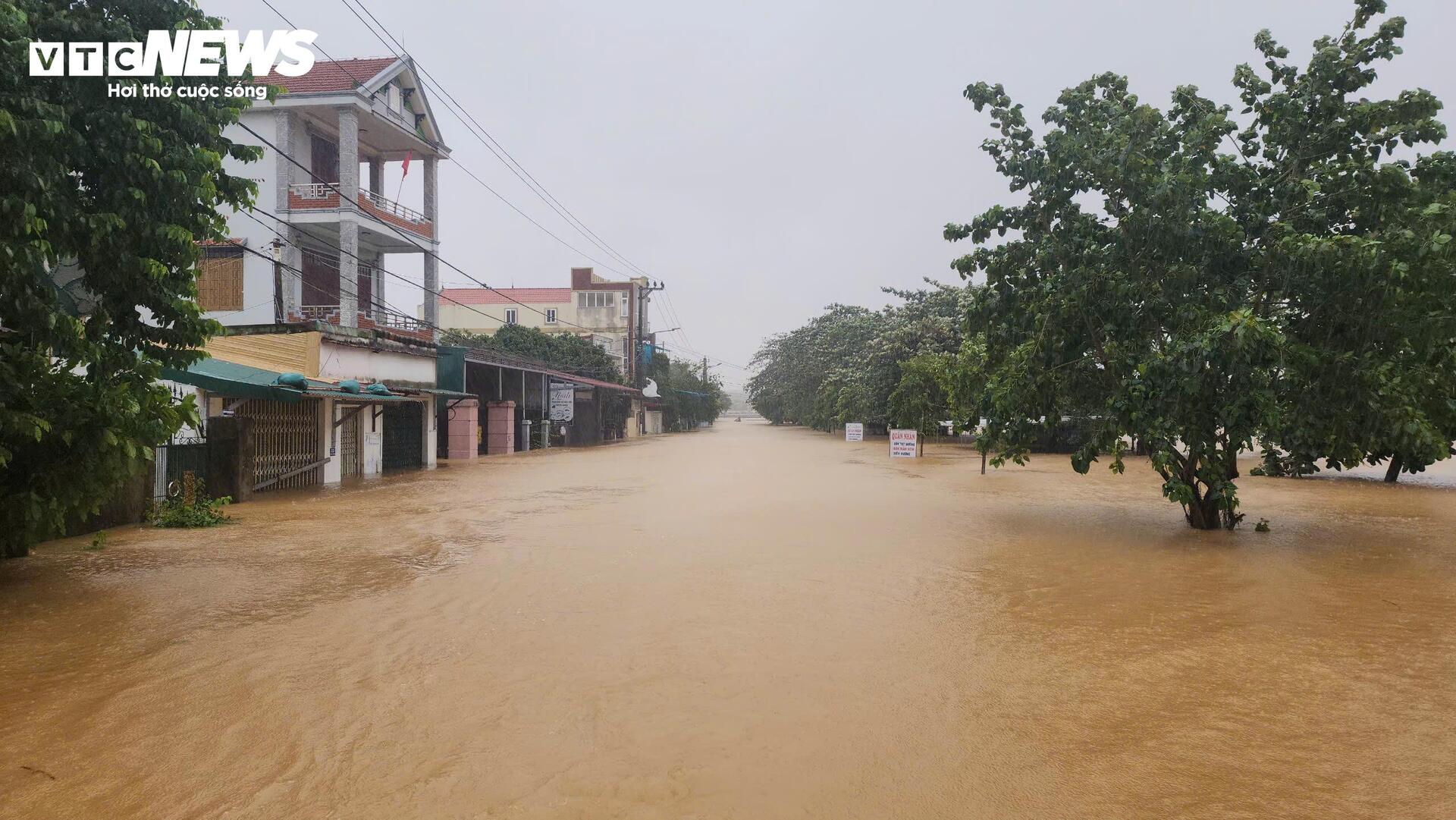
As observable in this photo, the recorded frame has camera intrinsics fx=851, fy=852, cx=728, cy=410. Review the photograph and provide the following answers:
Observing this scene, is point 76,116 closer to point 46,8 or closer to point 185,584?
point 46,8

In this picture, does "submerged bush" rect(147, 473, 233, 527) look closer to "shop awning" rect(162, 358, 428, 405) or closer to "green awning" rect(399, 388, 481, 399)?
"shop awning" rect(162, 358, 428, 405)

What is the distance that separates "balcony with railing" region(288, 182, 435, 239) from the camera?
2645 cm

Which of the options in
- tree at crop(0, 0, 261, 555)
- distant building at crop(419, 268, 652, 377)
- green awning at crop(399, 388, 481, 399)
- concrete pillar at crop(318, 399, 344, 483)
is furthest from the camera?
distant building at crop(419, 268, 652, 377)

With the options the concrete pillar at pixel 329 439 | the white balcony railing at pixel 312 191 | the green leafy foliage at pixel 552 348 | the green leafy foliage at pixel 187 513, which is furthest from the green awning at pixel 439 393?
the green leafy foliage at pixel 552 348

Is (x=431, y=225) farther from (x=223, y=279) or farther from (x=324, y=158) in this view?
(x=223, y=279)

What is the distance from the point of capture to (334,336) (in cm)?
2000

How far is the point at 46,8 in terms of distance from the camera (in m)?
7.24

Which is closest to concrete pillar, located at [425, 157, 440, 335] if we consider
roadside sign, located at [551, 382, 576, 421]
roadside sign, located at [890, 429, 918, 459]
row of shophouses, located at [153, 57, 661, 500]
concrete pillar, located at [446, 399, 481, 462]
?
row of shophouses, located at [153, 57, 661, 500]

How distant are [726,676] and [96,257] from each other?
6.46 metres

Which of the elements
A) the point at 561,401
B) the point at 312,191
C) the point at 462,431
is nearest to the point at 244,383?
the point at 312,191

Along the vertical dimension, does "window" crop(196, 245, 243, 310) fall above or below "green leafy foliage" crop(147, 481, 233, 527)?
above

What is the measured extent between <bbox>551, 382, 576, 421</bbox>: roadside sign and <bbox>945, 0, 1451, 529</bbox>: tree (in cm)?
2559

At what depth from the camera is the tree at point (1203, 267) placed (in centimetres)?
1088

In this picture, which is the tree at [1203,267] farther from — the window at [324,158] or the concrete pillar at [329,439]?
the window at [324,158]
